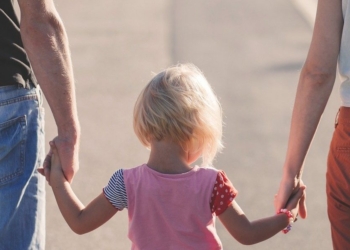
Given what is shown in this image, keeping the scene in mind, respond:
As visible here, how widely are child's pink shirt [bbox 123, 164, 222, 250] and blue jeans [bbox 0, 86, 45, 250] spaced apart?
471 millimetres

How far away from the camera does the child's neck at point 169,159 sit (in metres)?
2.69

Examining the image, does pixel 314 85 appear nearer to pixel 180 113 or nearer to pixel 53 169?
pixel 180 113

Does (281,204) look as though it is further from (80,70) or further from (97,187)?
(80,70)

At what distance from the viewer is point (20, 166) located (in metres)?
2.93

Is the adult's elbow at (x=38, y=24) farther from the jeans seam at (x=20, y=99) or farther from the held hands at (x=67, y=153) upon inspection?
the held hands at (x=67, y=153)

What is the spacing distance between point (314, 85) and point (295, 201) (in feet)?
1.47

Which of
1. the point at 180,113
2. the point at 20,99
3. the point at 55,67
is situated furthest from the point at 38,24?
the point at 180,113

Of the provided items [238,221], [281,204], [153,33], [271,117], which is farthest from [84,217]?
[153,33]

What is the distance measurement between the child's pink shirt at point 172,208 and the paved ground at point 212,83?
239 centimetres

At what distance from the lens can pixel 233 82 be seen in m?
8.79

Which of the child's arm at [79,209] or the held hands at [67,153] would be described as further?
the held hands at [67,153]

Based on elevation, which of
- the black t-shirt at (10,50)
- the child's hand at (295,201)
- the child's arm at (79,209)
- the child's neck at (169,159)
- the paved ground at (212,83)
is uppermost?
the black t-shirt at (10,50)

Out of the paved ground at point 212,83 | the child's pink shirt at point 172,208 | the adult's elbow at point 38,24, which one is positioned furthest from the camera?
the paved ground at point 212,83

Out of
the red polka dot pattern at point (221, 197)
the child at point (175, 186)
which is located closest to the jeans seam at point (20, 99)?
the child at point (175, 186)
